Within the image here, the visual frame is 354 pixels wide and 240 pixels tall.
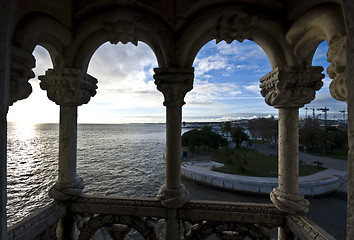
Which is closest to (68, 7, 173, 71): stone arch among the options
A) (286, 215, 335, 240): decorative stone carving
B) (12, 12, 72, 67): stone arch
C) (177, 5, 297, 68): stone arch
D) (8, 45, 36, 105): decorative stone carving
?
(12, 12, 72, 67): stone arch

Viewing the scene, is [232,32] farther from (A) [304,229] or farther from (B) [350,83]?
(A) [304,229]

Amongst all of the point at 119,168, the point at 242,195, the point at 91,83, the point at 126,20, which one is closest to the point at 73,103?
the point at 91,83

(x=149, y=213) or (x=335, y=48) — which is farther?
(x=149, y=213)

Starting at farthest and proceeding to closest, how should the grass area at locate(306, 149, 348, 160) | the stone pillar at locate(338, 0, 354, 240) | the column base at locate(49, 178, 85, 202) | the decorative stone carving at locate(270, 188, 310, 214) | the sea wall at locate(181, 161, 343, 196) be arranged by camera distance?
1. the grass area at locate(306, 149, 348, 160)
2. the sea wall at locate(181, 161, 343, 196)
3. the column base at locate(49, 178, 85, 202)
4. the decorative stone carving at locate(270, 188, 310, 214)
5. the stone pillar at locate(338, 0, 354, 240)

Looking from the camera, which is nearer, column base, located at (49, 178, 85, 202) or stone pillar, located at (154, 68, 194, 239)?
stone pillar, located at (154, 68, 194, 239)

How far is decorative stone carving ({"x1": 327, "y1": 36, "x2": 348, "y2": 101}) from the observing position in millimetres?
1351

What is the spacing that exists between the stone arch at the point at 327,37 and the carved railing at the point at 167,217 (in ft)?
6.24

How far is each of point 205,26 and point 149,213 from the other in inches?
111

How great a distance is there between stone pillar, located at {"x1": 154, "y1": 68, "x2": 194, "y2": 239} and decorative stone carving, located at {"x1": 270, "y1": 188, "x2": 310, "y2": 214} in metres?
1.33

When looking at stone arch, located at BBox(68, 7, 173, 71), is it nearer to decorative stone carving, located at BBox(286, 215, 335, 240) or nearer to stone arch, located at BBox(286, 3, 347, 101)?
stone arch, located at BBox(286, 3, 347, 101)

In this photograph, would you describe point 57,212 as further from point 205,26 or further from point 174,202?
point 205,26

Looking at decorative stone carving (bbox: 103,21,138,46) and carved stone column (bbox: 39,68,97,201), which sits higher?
decorative stone carving (bbox: 103,21,138,46)

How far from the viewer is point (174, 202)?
252 cm

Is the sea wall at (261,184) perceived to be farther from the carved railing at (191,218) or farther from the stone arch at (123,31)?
the stone arch at (123,31)
